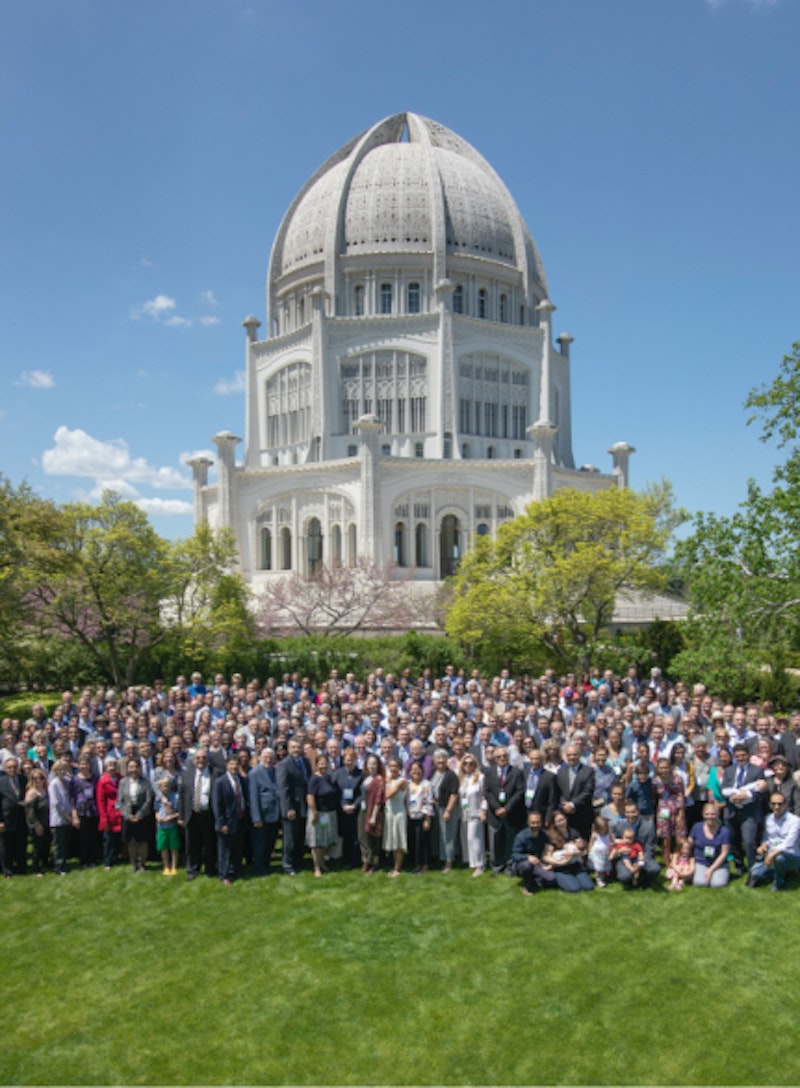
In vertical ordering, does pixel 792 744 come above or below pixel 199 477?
below

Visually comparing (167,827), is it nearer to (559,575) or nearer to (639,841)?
(639,841)

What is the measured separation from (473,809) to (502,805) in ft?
1.43

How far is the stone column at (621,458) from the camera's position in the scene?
2361 inches

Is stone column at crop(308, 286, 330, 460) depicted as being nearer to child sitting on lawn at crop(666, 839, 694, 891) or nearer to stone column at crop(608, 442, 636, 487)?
stone column at crop(608, 442, 636, 487)

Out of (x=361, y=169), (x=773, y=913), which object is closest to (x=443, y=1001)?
(x=773, y=913)

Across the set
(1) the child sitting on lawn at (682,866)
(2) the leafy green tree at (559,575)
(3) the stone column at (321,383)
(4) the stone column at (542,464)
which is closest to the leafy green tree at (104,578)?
(2) the leafy green tree at (559,575)

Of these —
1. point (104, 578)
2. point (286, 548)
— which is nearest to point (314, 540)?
point (286, 548)

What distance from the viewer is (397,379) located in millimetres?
59250

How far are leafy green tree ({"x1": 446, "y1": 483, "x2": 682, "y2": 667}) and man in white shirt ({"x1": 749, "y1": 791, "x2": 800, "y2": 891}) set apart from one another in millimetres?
18712

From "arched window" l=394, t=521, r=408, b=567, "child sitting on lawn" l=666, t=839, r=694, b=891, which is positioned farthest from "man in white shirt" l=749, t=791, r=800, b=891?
"arched window" l=394, t=521, r=408, b=567

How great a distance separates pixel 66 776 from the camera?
40.7 ft

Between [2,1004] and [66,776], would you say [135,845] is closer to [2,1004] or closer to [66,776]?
[66,776]

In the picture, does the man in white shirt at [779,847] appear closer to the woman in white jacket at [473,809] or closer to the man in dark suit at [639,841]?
the man in dark suit at [639,841]

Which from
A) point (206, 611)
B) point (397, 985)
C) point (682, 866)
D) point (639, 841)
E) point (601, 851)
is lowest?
point (397, 985)
